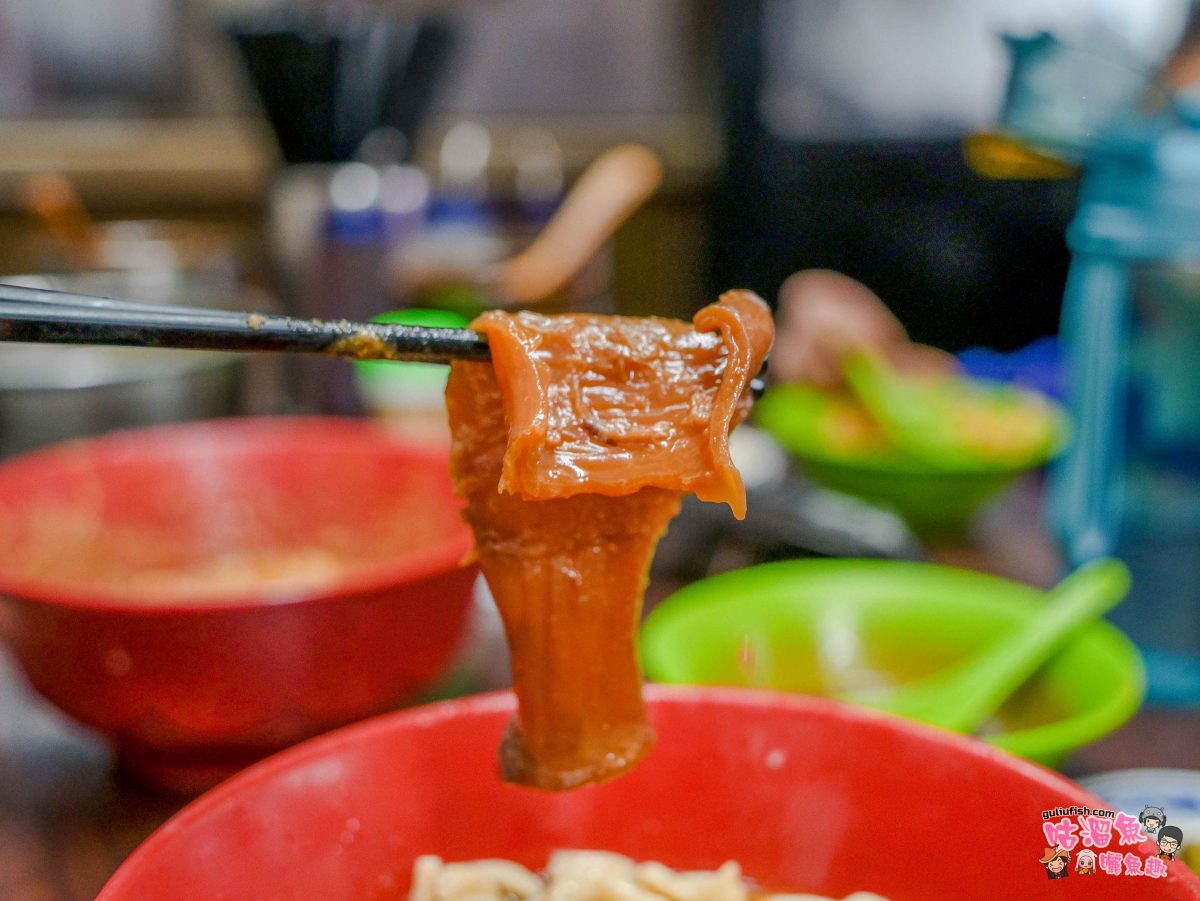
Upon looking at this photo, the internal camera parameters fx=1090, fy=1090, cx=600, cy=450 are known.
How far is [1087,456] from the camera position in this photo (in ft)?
5.10

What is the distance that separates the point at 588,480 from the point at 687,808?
14.6 inches

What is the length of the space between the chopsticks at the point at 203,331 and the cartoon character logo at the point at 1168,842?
582mm

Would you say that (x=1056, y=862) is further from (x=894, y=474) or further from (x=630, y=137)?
(x=630, y=137)

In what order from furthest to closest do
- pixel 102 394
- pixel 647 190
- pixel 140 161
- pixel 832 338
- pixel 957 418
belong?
pixel 140 161
pixel 647 190
pixel 832 338
pixel 957 418
pixel 102 394

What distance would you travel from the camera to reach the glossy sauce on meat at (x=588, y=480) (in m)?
0.79

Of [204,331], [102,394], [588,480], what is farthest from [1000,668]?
[102,394]

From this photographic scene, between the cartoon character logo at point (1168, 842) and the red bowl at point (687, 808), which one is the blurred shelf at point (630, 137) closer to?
the red bowl at point (687, 808)

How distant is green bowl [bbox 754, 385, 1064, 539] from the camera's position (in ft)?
6.40

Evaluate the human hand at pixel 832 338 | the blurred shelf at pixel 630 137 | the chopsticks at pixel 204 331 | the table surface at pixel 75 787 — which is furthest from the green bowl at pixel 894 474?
the blurred shelf at pixel 630 137

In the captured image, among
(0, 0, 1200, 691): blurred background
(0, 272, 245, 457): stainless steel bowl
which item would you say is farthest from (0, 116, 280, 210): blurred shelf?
(0, 272, 245, 457): stainless steel bowl

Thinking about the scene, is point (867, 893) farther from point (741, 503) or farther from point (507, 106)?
point (507, 106)

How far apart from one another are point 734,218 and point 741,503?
3.94m

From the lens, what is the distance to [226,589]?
Answer: 1.54 m

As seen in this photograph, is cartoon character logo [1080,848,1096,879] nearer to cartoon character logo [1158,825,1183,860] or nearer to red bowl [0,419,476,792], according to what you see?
cartoon character logo [1158,825,1183,860]
